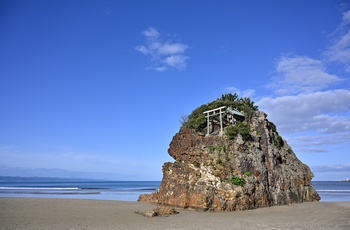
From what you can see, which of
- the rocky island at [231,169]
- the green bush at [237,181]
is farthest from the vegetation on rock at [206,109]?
the green bush at [237,181]

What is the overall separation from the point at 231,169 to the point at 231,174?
18.9 inches

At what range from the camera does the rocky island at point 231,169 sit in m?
20.4

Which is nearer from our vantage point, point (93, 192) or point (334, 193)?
point (93, 192)

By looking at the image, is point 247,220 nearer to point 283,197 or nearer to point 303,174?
point 283,197

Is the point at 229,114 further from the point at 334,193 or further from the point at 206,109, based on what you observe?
the point at 334,193

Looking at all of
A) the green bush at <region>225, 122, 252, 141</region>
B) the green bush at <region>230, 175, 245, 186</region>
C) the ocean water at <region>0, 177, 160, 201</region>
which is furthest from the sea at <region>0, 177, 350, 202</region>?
the green bush at <region>230, 175, 245, 186</region>

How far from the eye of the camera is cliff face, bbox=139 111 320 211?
20297mm

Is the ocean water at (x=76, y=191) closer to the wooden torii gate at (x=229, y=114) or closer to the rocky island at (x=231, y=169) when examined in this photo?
the rocky island at (x=231, y=169)

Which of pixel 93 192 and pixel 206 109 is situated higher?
pixel 206 109

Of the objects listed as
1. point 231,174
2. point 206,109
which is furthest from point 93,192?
point 231,174

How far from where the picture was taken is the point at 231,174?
21453 mm

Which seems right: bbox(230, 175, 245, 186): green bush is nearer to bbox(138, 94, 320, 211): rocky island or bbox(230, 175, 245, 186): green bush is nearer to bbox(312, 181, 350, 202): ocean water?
bbox(138, 94, 320, 211): rocky island

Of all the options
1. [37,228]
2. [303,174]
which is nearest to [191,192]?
[37,228]

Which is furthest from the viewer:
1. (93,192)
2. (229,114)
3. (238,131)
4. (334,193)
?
(334,193)
